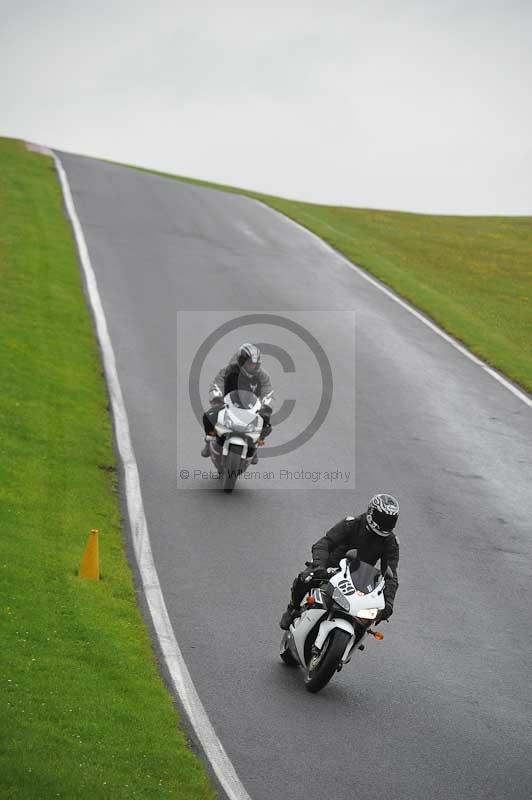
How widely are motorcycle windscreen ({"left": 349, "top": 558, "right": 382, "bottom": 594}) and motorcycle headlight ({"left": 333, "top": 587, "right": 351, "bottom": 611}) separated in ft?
0.58

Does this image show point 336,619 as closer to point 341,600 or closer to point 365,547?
point 341,600

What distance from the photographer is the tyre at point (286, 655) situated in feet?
36.7

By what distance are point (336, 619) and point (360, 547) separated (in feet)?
3.03

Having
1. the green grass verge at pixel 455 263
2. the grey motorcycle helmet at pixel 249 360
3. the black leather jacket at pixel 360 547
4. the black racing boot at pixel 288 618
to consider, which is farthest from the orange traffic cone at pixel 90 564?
the green grass verge at pixel 455 263

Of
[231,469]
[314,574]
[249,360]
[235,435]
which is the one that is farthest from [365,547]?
[249,360]

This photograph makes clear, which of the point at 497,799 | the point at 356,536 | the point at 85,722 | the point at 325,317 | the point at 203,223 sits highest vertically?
the point at 203,223

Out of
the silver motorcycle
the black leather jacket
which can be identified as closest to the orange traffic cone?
the black leather jacket

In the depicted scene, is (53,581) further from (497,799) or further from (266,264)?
(266,264)

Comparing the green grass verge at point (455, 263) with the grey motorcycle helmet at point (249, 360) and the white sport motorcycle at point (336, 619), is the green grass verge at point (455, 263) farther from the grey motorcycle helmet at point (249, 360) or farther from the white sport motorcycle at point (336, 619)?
the white sport motorcycle at point (336, 619)

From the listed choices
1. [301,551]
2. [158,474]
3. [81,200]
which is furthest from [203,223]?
[301,551]

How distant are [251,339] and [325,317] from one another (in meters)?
3.27

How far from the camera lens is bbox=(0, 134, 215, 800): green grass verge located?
327 inches

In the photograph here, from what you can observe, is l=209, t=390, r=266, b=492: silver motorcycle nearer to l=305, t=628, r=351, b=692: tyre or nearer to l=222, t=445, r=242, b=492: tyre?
l=222, t=445, r=242, b=492: tyre

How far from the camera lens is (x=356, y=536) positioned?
36.6 feet
